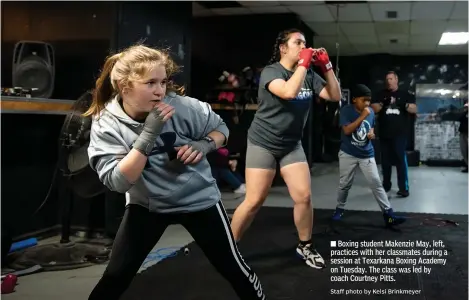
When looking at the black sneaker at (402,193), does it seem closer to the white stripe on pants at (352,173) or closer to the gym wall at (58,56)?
the white stripe on pants at (352,173)

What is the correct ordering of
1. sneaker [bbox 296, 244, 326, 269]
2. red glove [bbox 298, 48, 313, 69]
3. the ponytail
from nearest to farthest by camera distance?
the ponytail
red glove [bbox 298, 48, 313, 69]
sneaker [bbox 296, 244, 326, 269]

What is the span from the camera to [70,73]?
11.9 ft

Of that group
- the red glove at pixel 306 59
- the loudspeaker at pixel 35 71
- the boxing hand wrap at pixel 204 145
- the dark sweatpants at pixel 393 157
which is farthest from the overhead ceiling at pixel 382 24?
the loudspeaker at pixel 35 71

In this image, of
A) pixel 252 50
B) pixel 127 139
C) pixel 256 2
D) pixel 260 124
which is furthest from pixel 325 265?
pixel 252 50

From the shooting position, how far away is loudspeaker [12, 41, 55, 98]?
341cm

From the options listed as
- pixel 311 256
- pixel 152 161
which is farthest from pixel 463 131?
pixel 152 161

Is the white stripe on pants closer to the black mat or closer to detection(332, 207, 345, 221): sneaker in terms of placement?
detection(332, 207, 345, 221): sneaker

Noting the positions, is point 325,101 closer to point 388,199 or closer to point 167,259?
point 388,199

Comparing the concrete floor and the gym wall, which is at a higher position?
the gym wall

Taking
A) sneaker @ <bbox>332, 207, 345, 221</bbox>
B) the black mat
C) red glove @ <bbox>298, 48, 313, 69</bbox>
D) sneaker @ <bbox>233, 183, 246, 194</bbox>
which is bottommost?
the black mat

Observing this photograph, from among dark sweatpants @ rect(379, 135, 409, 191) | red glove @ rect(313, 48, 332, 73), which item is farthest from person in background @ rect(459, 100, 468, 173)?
red glove @ rect(313, 48, 332, 73)

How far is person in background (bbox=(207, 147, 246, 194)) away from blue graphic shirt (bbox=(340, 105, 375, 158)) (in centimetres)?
83

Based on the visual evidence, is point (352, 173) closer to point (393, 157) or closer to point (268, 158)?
point (393, 157)

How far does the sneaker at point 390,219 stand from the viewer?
10.6ft
